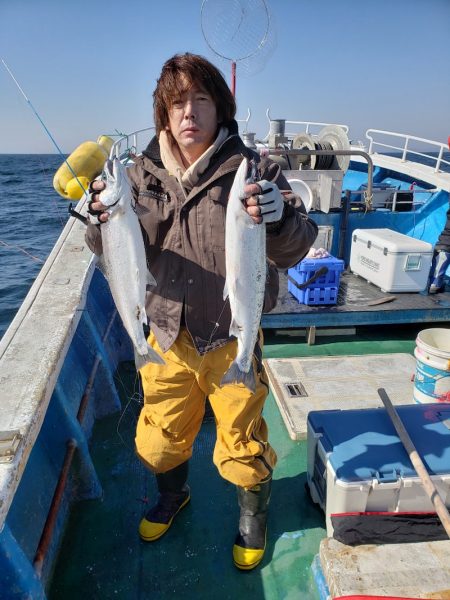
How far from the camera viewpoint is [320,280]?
5.53 meters

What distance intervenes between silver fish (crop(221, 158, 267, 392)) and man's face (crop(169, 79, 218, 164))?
1.32ft

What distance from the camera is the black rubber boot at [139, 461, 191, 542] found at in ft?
9.48

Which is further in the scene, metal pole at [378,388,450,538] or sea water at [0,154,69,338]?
sea water at [0,154,69,338]

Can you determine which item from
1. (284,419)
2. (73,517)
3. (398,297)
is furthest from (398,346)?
(73,517)

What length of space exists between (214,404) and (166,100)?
1.77 m

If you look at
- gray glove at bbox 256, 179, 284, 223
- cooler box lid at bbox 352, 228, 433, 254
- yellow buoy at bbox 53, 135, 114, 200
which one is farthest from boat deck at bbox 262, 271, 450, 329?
yellow buoy at bbox 53, 135, 114, 200

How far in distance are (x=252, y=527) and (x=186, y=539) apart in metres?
0.52

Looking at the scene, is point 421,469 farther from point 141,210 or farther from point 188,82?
point 188,82

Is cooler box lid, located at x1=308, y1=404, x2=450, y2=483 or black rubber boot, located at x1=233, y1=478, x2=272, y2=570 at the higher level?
cooler box lid, located at x1=308, y1=404, x2=450, y2=483

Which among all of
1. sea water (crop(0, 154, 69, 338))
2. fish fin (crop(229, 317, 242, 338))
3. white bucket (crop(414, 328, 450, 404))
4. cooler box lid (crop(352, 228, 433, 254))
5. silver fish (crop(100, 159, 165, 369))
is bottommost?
sea water (crop(0, 154, 69, 338))

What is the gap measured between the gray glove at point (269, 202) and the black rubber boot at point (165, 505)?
1925mm

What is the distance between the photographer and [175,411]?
103 inches

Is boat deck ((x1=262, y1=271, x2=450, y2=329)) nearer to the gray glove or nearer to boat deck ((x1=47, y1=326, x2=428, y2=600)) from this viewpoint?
boat deck ((x1=47, y1=326, x2=428, y2=600))

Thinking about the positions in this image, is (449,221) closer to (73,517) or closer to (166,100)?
(166,100)
